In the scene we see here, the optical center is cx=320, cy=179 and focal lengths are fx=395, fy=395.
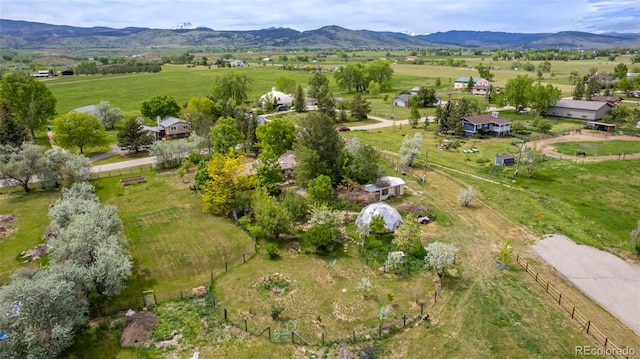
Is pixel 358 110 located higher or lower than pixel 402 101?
lower

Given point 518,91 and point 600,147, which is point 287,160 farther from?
point 518,91

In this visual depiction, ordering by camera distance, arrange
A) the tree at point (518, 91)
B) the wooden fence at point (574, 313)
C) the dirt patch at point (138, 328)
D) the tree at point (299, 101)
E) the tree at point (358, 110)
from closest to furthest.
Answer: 1. the wooden fence at point (574, 313)
2. the dirt patch at point (138, 328)
3. the tree at point (358, 110)
4. the tree at point (518, 91)
5. the tree at point (299, 101)

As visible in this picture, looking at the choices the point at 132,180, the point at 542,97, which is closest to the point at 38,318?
the point at 132,180

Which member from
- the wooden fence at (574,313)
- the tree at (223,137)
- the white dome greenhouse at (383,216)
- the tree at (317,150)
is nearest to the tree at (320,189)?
the tree at (317,150)

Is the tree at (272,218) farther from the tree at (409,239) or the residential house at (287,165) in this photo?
the residential house at (287,165)

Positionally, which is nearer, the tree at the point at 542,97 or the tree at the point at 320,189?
the tree at the point at 320,189

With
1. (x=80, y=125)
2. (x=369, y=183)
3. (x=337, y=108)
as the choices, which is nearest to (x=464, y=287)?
(x=369, y=183)
